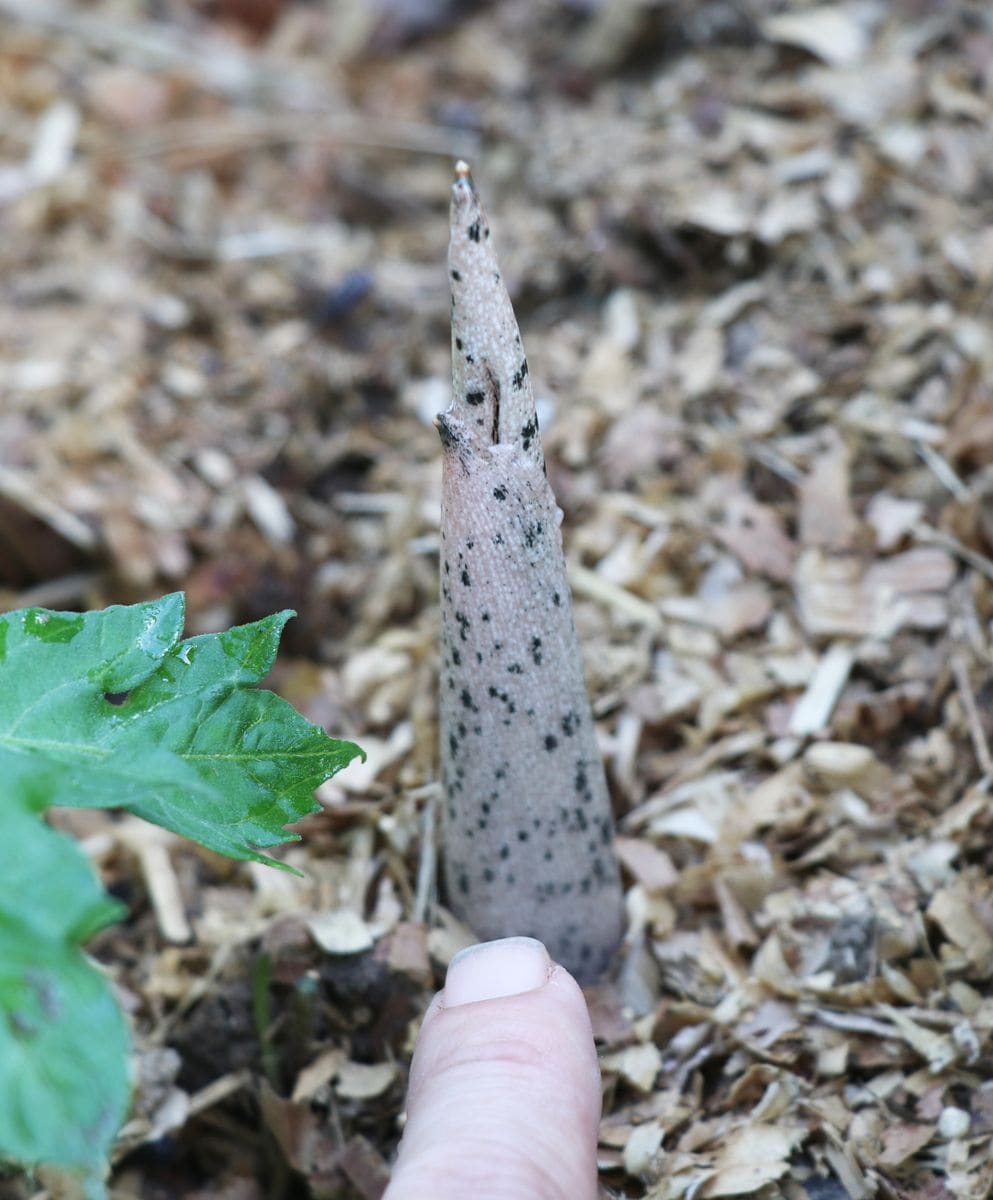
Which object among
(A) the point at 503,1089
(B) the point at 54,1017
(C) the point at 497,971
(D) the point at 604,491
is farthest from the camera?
(D) the point at 604,491

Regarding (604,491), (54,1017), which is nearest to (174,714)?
(54,1017)

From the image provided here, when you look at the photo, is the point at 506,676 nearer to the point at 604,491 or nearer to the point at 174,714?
the point at 174,714

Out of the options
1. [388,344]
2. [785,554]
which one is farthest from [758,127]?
[785,554]

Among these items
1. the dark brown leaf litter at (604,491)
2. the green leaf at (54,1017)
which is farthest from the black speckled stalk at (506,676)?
the green leaf at (54,1017)

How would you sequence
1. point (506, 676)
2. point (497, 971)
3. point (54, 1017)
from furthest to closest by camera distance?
1. point (506, 676)
2. point (497, 971)
3. point (54, 1017)

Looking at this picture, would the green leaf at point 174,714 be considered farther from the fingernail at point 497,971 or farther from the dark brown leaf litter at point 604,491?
the dark brown leaf litter at point 604,491

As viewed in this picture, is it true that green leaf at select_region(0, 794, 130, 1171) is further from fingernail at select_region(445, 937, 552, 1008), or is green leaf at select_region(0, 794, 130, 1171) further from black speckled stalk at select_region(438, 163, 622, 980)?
black speckled stalk at select_region(438, 163, 622, 980)

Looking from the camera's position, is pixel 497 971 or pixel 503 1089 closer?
pixel 503 1089
